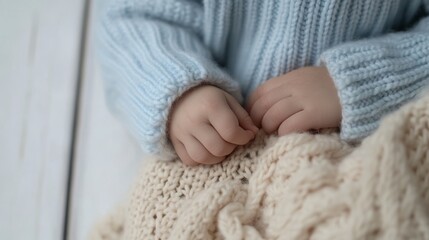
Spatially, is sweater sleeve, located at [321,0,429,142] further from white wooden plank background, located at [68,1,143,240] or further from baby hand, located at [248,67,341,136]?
white wooden plank background, located at [68,1,143,240]

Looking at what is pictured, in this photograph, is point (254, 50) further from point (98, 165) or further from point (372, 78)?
point (98, 165)

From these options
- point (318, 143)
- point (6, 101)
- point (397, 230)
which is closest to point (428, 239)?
point (397, 230)

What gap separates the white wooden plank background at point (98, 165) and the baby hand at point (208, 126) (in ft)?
0.67

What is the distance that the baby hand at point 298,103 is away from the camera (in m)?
0.63

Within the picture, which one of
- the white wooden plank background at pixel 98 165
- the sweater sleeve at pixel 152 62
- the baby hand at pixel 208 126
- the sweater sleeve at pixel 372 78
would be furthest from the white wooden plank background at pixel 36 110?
the sweater sleeve at pixel 372 78

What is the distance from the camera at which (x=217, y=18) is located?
72 cm

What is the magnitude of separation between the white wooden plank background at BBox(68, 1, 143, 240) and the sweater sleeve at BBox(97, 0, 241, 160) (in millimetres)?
72

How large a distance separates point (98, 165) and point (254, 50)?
30 cm

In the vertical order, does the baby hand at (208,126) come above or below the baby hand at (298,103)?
below

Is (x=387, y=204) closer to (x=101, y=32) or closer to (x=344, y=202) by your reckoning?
(x=344, y=202)

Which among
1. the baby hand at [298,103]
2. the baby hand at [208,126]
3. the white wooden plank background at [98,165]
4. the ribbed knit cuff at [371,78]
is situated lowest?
the white wooden plank background at [98,165]

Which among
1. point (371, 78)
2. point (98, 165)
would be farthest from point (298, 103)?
point (98, 165)

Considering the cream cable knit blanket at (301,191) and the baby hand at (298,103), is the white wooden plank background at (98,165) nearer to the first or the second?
the cream cable knit blanket at (301,191)

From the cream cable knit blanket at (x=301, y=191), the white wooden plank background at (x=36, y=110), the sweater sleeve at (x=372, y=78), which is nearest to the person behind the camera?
the cream cable knit blanket at (x=301, y=191)
